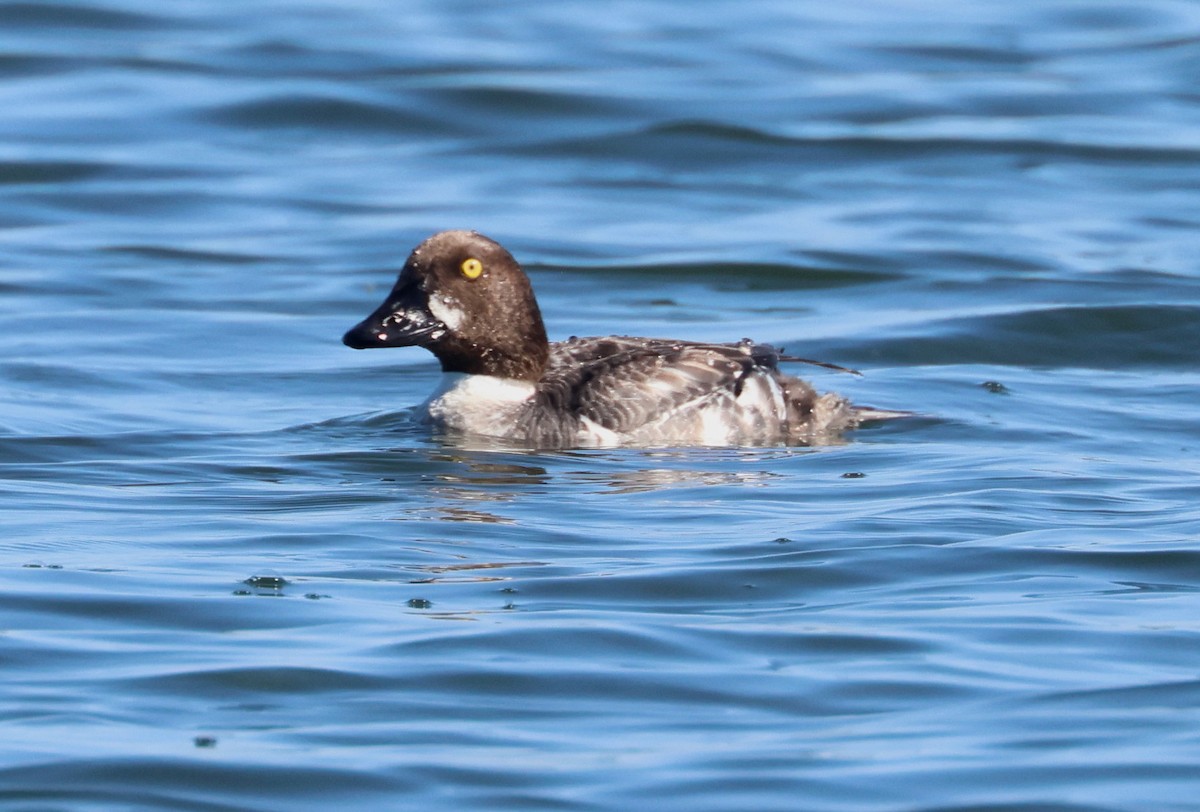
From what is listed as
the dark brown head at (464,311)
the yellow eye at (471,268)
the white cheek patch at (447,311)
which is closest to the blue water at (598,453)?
the dark brown head at (464,311)

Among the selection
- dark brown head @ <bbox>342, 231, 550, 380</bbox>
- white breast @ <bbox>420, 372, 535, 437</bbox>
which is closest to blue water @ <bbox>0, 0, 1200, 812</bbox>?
white breast @ <bbox>420, 372, 535, 437</bbox>

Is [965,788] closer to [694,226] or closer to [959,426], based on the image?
[959,426]

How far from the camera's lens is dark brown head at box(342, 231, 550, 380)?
37.9ft

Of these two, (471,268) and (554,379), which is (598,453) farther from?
(471,268)

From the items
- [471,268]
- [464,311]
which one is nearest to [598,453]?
[464,311]

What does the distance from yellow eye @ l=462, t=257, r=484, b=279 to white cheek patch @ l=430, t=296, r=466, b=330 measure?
0.15m

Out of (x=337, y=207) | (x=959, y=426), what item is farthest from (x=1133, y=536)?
(x=337, y=207)

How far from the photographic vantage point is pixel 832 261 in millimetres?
17438

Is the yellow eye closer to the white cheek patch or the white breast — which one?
the white cheek patch

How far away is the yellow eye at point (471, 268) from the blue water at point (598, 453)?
2.87ft

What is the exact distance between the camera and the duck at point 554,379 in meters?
11.4

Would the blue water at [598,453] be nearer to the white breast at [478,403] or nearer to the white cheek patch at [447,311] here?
the white breast at [478,403]

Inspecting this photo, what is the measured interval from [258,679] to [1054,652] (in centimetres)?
246

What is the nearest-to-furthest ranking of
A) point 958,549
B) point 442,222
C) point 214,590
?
point 214,590
point 958,549
point 442,222
